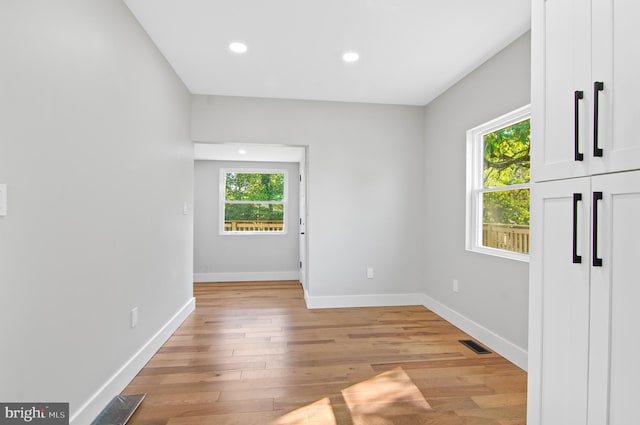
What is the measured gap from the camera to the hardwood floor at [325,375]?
183 centimetres

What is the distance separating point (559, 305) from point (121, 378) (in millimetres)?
2537

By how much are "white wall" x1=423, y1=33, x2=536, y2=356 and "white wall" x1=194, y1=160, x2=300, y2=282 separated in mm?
2795

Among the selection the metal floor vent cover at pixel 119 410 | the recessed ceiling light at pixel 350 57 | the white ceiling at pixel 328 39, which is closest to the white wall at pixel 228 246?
the white ceiling at pixel 328 39

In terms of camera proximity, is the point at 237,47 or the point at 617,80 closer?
the point at 617,80

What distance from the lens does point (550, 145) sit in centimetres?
129

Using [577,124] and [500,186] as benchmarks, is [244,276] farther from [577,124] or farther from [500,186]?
[577,124]

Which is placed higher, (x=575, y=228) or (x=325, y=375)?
(x=575, y=228)

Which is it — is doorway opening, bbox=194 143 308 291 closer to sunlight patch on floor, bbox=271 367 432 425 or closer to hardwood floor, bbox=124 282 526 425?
hardwood floor, bbox=124 282 526 425

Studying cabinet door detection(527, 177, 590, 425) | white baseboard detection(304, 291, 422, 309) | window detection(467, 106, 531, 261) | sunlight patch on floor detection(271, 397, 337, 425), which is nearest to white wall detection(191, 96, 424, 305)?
white baseboard detection(304, 291, 422, 309)

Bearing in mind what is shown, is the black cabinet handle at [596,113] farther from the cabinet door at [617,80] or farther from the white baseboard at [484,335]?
the white baseboard at [484,335]

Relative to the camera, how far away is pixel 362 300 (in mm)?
3934

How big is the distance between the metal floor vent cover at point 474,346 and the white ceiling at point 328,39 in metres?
2.60

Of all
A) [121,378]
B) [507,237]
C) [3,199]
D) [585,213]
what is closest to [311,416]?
[121,378]

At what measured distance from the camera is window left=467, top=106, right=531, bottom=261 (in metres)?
2.56
